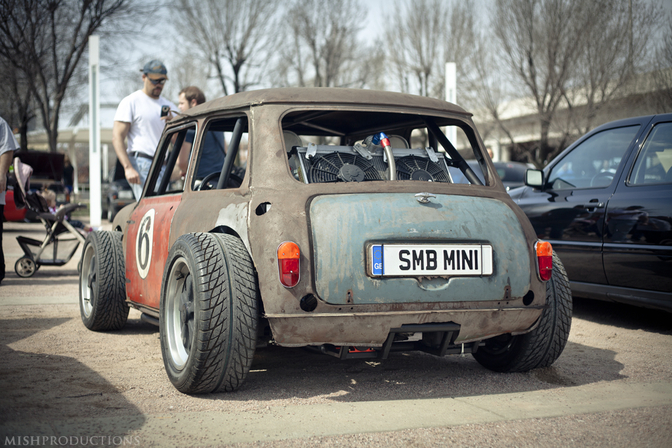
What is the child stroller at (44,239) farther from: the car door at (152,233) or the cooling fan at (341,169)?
the cooling fan at (341,169)

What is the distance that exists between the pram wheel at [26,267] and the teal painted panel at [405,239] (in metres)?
6.38

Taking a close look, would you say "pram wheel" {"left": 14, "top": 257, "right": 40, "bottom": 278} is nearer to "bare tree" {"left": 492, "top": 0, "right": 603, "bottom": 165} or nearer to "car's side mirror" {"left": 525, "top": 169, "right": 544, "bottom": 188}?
"car's side mirror" {"left": 525, "top": 169, "right": 544, "bottom": 188}

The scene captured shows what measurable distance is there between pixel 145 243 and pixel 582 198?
371 cm

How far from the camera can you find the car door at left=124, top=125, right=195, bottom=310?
4.16 meters

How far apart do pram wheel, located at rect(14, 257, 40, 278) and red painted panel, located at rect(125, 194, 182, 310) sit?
4201 millimetres

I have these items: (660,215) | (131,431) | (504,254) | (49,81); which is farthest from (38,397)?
(49,81)

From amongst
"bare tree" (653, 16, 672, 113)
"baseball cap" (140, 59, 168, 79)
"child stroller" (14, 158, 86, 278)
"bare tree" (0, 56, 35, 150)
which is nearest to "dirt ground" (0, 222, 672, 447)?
"baseball cap" (140, 59, 168, 79)

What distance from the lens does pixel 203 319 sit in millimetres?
3131

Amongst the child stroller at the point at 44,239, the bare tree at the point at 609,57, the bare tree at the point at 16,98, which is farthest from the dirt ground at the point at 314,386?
the bare tree at the point at 16,98

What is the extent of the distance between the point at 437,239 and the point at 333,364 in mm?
1345

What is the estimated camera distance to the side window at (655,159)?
5.21m

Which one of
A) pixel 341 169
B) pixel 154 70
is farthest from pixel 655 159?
pixel 154 70

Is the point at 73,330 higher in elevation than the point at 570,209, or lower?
lower

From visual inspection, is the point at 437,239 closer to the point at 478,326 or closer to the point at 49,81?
the point at 478,326
